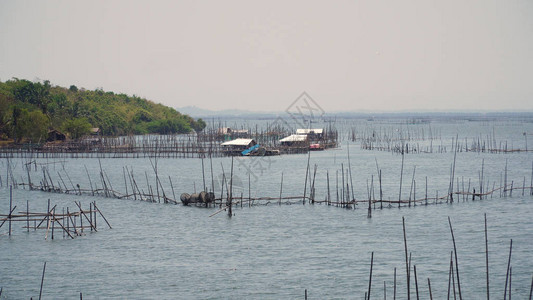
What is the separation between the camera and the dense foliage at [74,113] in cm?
5380

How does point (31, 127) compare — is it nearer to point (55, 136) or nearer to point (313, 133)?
point (55, 136)

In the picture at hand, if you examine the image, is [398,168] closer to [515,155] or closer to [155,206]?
[515,155]

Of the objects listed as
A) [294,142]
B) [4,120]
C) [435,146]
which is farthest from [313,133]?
[4,120]

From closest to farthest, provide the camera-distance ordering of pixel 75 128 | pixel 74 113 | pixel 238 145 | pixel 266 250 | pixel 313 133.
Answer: pixel 266 250 < pixel 238 145 < pixel 75 128 < pixel 313 133 < pixel 74 113

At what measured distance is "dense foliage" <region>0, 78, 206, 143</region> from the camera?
53797 mm

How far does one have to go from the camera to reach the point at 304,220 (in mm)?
22891

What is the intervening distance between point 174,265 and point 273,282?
10.5ft

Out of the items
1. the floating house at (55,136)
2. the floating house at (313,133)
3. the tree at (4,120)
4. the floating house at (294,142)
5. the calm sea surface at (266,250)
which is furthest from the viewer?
the floating house at (313,133)

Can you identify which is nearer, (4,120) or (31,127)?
(31,127)

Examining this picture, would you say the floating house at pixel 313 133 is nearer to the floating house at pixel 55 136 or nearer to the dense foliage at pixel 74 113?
the dense foliage at pixel 74 113

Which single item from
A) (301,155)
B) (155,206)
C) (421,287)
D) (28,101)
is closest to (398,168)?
(301,155)

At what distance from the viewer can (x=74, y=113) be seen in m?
70.3

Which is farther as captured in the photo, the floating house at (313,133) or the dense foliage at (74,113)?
the floating house at (313,133)

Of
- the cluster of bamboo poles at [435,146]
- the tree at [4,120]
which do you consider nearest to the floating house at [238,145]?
the cluster of bamboo poles at [435,146]
